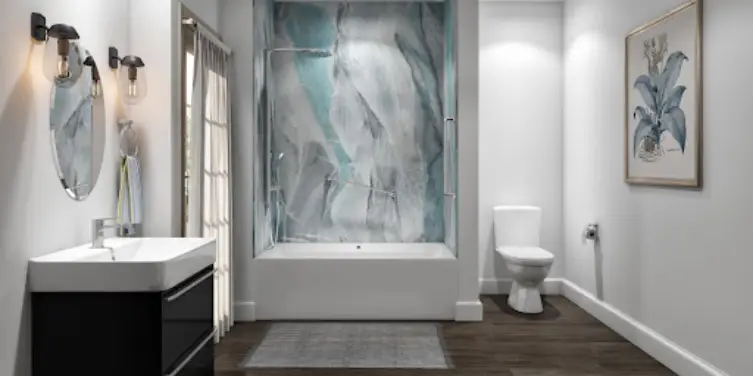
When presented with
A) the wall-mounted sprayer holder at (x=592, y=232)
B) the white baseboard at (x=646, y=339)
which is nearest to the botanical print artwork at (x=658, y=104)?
the wall-mounted sprayer holder at (x=592, y=232)

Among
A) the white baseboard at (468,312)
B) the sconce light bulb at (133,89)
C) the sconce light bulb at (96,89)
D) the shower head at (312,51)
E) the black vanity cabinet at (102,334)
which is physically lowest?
the white baseboard at (468,312)

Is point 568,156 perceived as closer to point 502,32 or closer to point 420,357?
point 502,32

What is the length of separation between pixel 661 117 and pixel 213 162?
287 cm

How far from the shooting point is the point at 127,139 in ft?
10.3

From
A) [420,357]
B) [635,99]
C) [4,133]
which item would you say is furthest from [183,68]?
[635,99]

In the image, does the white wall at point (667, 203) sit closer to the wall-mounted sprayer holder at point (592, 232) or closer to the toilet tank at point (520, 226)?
the wall-mounted sprayer holder at point (592, 232)

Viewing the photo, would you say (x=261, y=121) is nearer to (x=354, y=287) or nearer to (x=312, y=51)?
(x=312, y=51)

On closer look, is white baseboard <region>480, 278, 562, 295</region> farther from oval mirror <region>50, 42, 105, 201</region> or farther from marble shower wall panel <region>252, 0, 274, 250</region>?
oval mirror <region>50, 42, 105, 201</region>

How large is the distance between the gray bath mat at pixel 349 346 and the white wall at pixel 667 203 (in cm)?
139

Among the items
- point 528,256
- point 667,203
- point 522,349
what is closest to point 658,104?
point 667,203

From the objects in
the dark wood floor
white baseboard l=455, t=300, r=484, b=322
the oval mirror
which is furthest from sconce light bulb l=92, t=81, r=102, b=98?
white baseboard l=455, t=300, r=484, b=322

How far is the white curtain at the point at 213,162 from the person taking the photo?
355cm

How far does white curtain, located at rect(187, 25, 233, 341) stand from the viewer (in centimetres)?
355

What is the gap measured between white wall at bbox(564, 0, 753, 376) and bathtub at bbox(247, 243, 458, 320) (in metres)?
1.26
